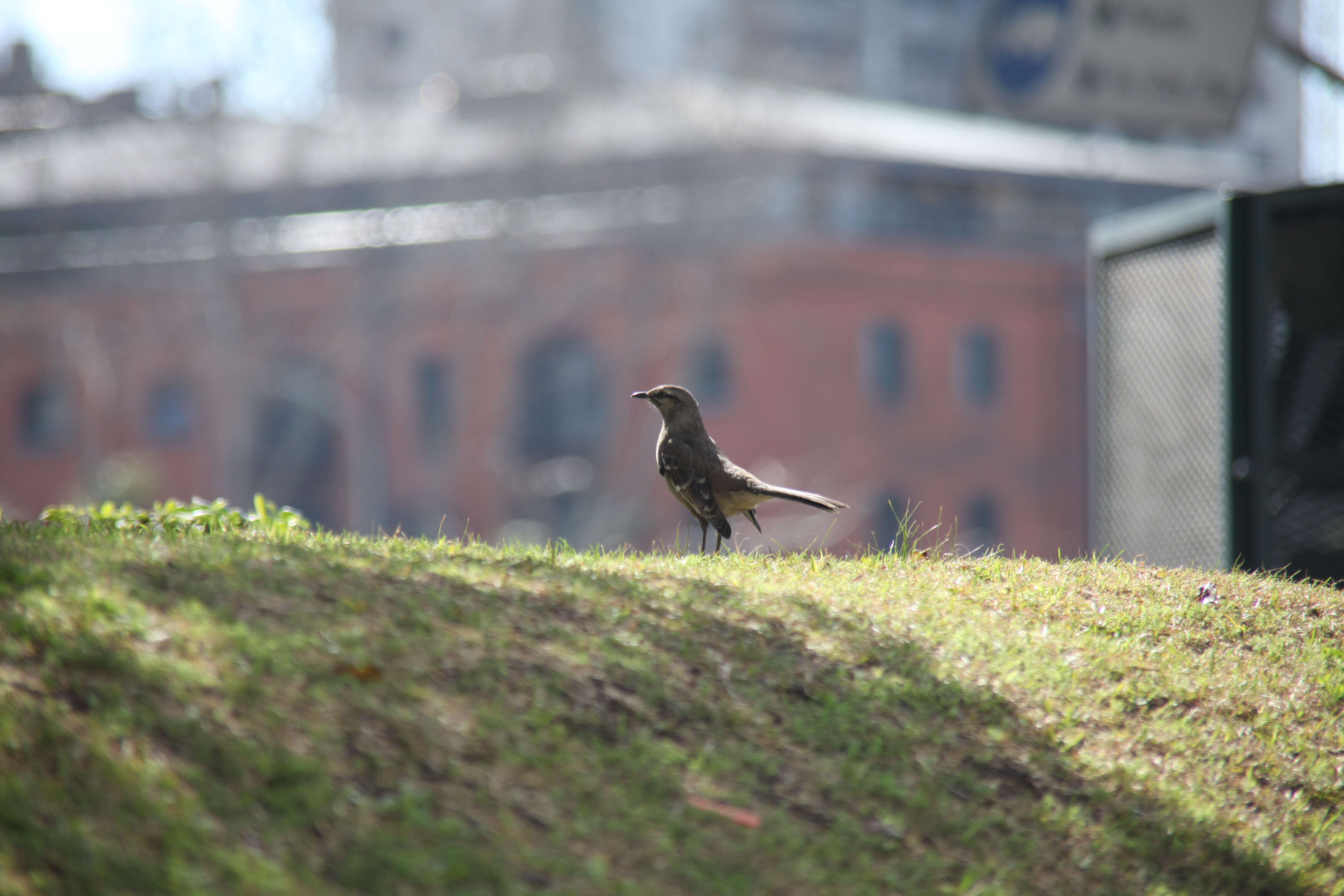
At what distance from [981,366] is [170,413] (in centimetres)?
2894

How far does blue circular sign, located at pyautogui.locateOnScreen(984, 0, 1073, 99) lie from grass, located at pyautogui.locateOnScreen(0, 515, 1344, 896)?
15065 millimetres

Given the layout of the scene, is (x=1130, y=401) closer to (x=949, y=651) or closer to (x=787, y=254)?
(x=949, y=651)

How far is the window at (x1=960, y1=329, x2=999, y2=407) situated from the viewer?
43.2 meters

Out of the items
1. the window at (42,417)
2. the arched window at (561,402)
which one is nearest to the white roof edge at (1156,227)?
the arched window at (561,402)

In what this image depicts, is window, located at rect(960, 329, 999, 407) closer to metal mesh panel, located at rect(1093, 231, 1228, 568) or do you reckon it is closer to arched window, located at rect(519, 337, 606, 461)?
arched window, located at rect(519, 337, 606, 461)

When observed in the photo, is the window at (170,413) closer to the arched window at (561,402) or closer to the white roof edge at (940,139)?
the arched window at (561,402)

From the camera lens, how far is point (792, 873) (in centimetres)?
385

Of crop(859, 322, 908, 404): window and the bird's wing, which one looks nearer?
the bird's wing

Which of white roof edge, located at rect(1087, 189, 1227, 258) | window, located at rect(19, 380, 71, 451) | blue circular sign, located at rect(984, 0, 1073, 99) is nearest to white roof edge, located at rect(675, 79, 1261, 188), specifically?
blue circular sign, located at rect(984, 0, 1073, 99)

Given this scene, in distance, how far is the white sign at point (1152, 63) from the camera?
15633 mm

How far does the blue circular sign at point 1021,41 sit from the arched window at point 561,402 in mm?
22706

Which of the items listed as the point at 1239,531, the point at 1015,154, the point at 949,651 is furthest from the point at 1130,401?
the point at 1015,154

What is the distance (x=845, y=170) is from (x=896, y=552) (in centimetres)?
3561

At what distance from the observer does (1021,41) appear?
20781mm
